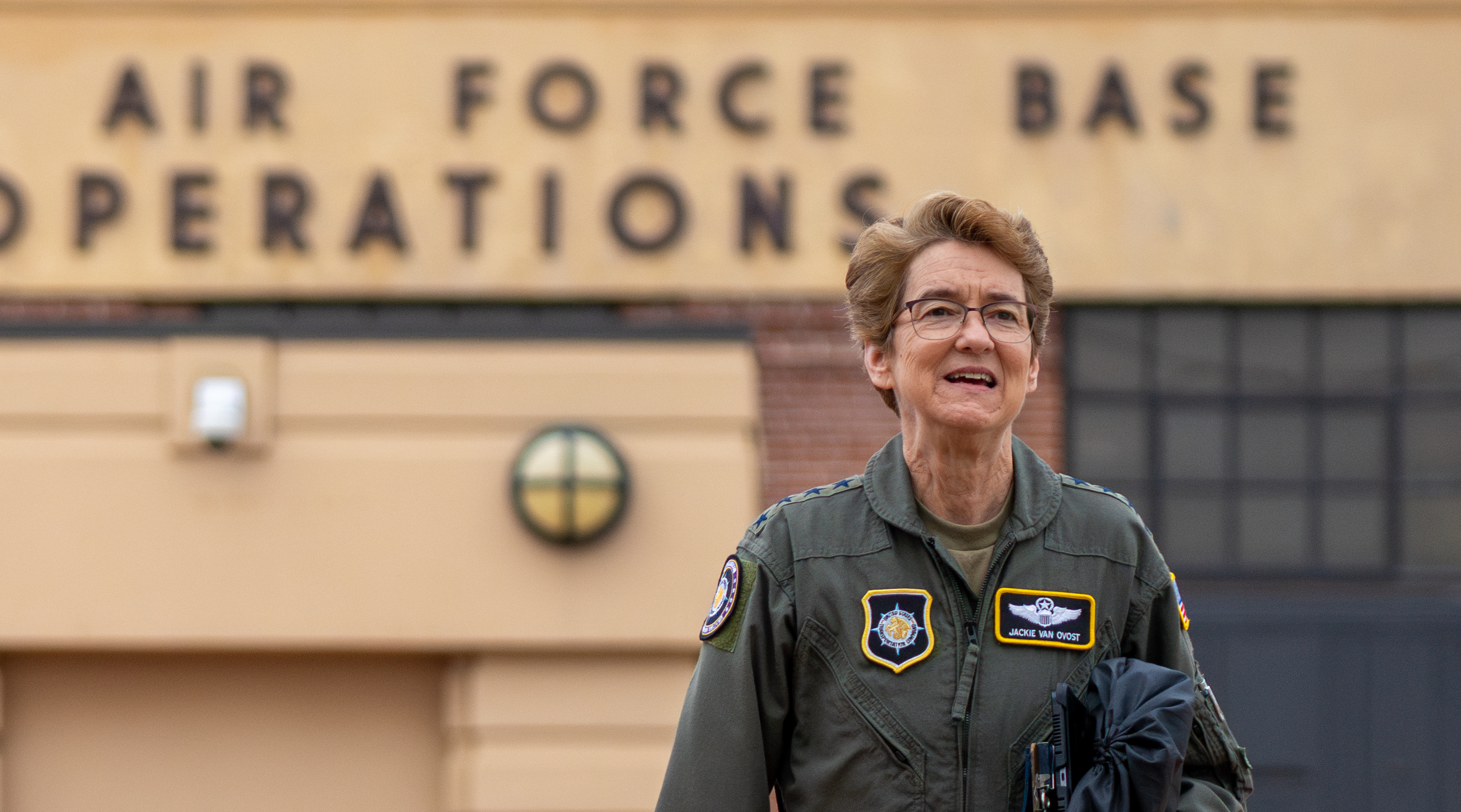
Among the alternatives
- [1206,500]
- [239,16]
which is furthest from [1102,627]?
[239,16]

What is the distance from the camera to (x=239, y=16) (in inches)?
274

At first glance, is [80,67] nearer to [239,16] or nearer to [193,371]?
[239,16]

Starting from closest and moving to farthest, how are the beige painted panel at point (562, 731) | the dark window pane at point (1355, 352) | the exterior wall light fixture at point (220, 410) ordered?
the exterior wall light fixture at point (220, 410)
the beige painted panel at point (562, 731)
the dark window pane at point (1355, 352)

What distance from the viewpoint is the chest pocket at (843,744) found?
206 centimetres

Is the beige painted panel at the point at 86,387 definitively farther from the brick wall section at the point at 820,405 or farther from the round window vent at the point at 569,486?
the brick wall section at the point at 820,405

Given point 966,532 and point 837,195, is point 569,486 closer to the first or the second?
point 837,195

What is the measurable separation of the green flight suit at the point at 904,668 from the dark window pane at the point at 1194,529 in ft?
16.2

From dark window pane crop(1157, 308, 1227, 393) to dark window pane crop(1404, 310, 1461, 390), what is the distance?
93 centimetres

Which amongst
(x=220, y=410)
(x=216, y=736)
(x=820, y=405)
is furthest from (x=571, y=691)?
(x=220, y=410)

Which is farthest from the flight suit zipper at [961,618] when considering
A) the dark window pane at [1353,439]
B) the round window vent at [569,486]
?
the dark window pane at [1353,439]

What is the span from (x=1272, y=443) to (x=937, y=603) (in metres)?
5.36

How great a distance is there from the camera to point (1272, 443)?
22.7 feet

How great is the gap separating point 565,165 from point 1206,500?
3.71m

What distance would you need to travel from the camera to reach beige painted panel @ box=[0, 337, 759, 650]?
21.1 ft
